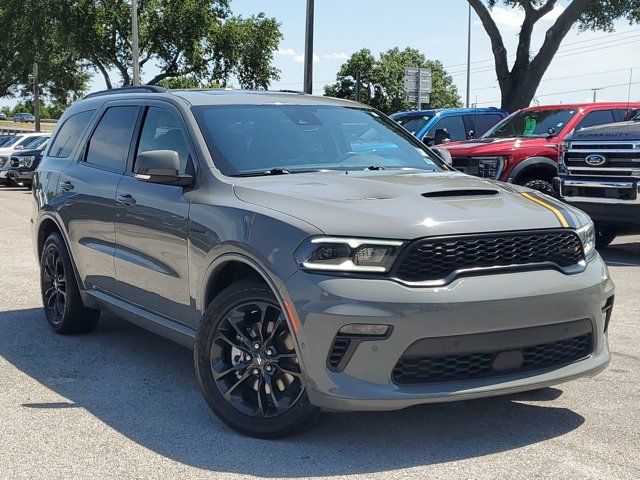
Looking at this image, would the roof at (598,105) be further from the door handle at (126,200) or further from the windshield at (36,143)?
the windshield at (36,143)

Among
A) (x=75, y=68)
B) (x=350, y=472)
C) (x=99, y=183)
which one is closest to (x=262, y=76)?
(x=75, y=68)

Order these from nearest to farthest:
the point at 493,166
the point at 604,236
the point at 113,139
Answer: the point at 113,139
the point at 604,236
the point at 493,166

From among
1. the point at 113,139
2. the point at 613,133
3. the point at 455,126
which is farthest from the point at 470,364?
the point at 455,126

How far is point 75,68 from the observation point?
4922 cm

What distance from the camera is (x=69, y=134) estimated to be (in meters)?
6.81

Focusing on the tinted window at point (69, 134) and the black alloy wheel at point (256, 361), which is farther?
the tinted window at point (69, 134)

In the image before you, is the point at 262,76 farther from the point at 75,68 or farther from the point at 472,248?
the point at 472,248

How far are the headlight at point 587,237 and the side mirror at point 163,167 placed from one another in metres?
2.10

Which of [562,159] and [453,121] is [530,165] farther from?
[453,121]

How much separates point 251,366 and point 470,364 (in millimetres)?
1066

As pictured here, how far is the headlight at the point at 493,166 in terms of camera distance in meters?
12.1

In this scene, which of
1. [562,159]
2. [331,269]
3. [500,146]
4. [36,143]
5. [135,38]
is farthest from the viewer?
[135,38]

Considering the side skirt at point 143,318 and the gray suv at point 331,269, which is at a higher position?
the gray suv at point 331,269

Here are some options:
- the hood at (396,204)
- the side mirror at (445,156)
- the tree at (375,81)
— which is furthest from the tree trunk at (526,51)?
the tree at (375,81)
